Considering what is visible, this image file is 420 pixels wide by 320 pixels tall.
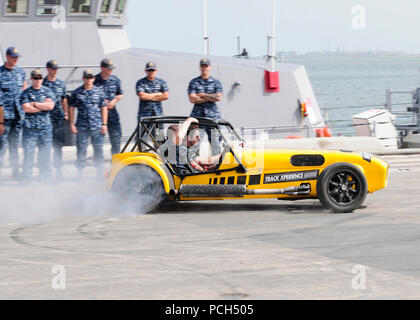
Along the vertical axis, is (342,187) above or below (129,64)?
below

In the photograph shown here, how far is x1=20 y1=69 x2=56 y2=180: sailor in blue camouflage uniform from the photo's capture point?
11.6 metres

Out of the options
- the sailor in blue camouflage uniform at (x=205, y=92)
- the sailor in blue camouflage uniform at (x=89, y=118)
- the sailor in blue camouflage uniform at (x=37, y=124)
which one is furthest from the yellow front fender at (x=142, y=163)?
the sailor in blue camouflage uniform at (x=205, y=92)

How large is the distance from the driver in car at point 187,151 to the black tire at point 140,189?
1.06ft

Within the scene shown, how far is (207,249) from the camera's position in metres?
7.18

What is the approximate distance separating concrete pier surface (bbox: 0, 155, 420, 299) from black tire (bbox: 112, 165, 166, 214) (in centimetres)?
14

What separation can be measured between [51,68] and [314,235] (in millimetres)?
5893

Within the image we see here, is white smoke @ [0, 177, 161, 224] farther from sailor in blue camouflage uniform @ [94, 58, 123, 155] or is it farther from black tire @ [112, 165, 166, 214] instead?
sailor in blue camouflage uniform @ [94, 58, 123, 155]

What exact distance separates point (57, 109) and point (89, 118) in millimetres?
645

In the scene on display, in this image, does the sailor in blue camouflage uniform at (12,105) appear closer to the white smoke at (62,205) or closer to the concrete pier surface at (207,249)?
the white smoke at (62,205)

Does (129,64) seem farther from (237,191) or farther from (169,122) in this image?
(237,191)

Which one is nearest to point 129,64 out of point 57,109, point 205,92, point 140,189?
point 57,109

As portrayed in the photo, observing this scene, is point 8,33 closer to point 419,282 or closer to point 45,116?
point 45,116

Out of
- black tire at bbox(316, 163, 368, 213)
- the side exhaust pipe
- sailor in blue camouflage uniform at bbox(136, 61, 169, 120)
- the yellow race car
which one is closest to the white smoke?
the yellow race car
